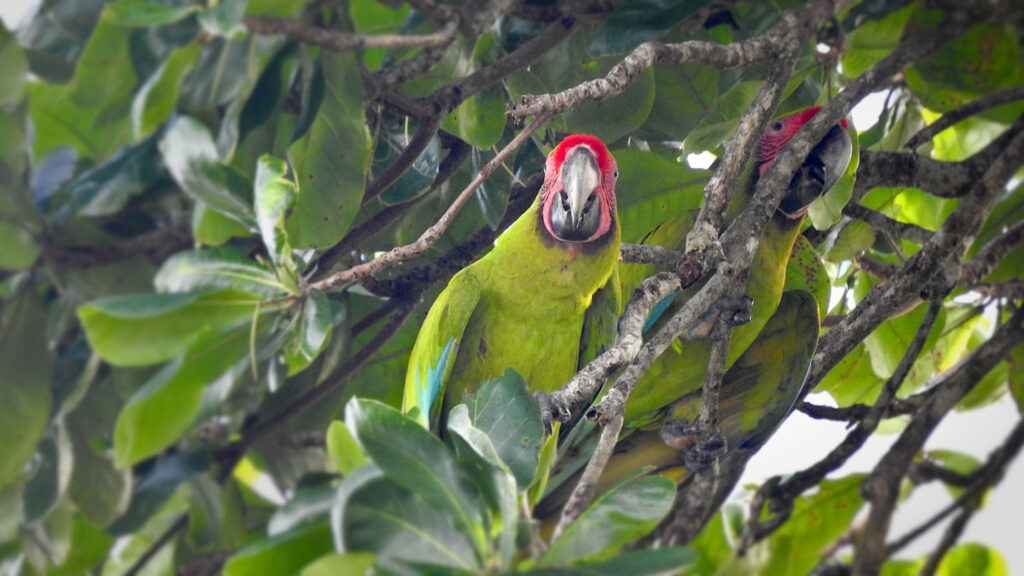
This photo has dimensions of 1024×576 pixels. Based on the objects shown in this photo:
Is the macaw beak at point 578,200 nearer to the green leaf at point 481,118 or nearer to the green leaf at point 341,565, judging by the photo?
the green leaf at point 481,118

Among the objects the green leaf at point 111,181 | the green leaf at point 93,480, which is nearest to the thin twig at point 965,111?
the green leaf at point 111,181

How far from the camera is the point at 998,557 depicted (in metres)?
1.08

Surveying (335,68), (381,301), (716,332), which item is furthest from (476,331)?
(335,68)

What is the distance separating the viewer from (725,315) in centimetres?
126

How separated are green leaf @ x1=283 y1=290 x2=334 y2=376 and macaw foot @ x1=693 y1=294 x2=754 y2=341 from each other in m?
0.59

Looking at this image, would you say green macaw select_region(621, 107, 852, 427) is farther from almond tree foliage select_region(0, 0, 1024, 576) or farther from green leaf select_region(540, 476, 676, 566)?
green leaf select_region(540, 476, 676, 566)

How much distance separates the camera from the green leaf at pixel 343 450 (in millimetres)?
861

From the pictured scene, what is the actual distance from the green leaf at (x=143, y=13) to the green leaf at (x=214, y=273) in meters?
0.23

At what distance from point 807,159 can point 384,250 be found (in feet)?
2.04

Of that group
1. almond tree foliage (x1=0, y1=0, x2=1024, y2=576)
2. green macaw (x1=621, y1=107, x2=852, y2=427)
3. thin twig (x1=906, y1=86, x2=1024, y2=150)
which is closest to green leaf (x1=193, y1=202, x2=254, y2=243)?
almond tree foliage (x1=0, y1=0, x2=1024, y2=576)

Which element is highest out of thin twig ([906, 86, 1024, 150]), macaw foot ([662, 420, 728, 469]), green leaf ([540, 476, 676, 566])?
thin twig ([906, 86, 1024, 150])

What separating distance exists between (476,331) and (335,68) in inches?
20.8

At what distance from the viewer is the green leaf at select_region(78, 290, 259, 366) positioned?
82cm

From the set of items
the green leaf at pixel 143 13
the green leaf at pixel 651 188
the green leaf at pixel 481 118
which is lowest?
the green leaf at pixel 143 13
